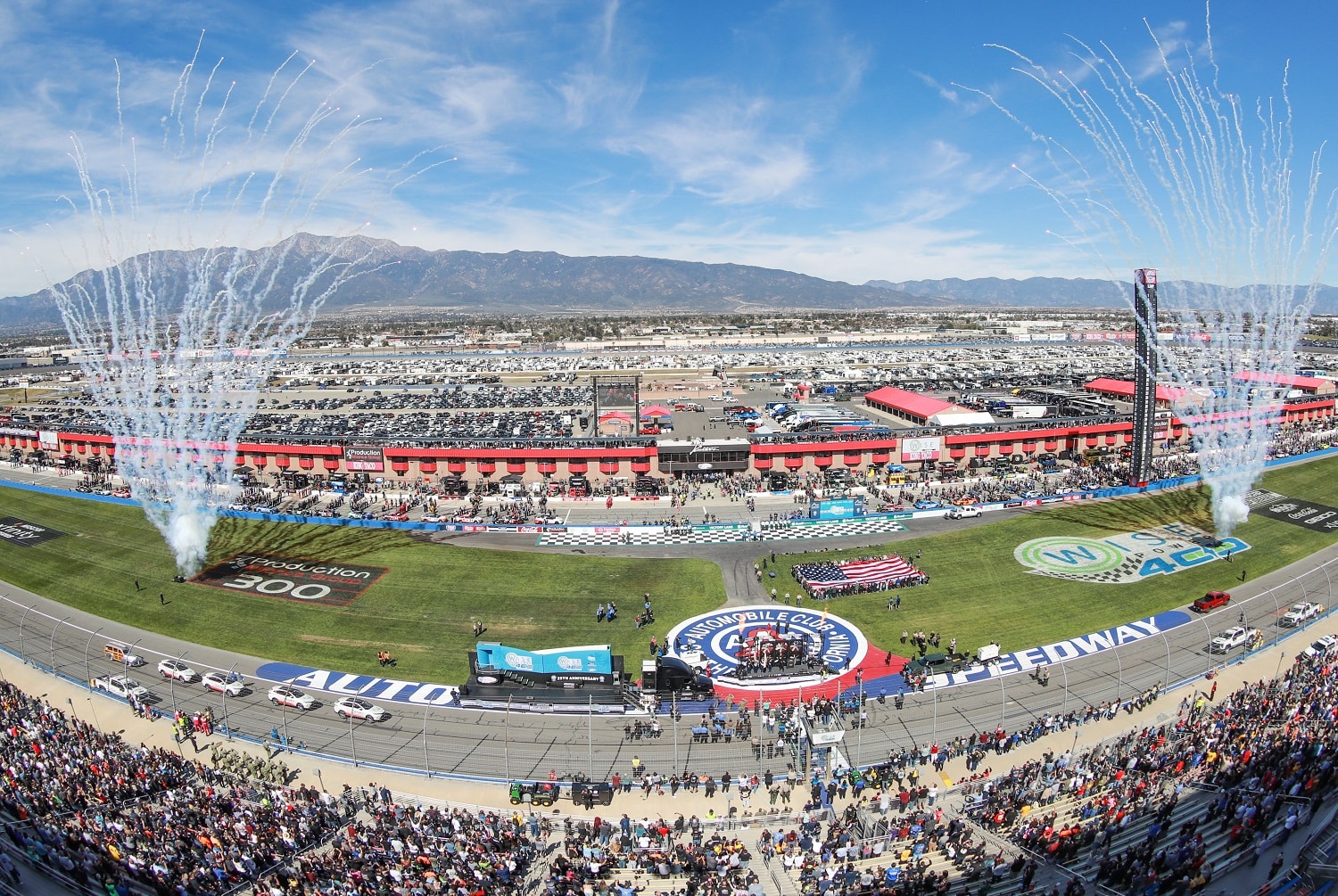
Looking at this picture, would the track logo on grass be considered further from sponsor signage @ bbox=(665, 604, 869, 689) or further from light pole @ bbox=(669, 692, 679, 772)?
light pole @ bbox=(669, 692, 679, 772)

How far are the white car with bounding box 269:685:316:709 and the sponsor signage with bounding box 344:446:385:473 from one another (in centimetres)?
3421

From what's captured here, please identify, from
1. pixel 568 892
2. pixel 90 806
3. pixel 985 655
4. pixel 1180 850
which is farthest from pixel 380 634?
pixel 1180 850

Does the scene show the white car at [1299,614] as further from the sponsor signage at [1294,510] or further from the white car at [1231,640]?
the sponsor signage at [1294,510]

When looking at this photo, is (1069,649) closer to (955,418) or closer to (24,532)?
(955,418)

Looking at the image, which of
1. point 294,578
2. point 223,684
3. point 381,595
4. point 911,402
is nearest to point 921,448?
point 911,402

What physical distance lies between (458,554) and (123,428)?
3869 centimetres

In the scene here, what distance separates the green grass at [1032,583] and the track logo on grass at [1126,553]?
2.20ft

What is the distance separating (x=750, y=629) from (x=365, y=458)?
130 ft

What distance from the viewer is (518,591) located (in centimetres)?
3897

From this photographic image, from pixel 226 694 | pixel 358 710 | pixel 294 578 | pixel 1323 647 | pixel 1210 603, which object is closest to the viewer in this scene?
pixel 358 710

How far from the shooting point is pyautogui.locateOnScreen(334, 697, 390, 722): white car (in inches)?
1066

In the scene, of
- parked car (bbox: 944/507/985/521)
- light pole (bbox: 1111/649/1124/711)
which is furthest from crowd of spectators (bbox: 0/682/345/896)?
parked car (bbox: 944/507/985/521)

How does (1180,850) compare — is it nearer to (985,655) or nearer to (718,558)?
(985,655)

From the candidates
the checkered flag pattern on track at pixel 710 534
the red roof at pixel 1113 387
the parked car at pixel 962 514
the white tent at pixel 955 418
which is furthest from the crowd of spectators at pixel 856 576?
the red roof at pixel 1113 387
